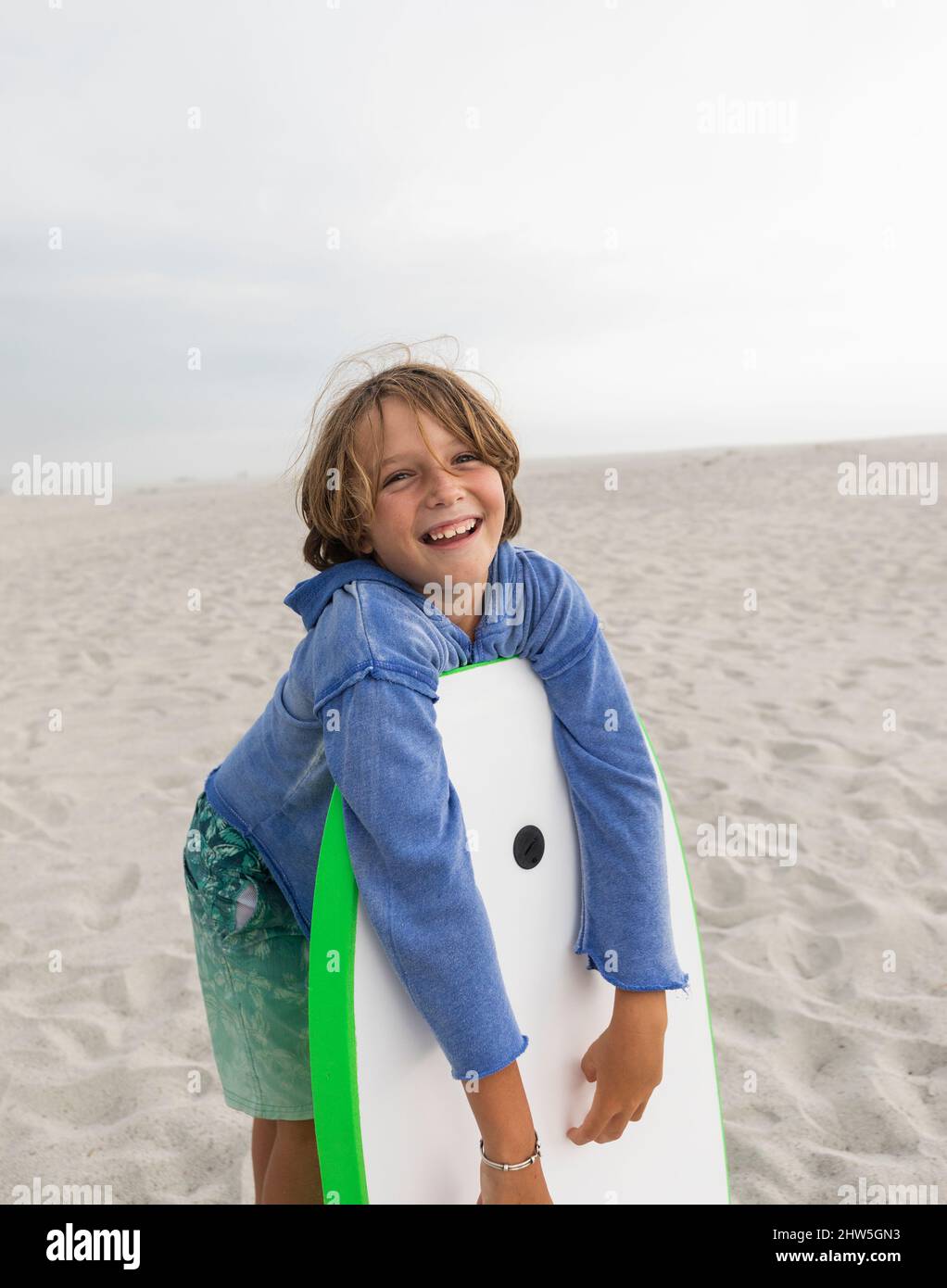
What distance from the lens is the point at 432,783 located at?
1098 millimetres

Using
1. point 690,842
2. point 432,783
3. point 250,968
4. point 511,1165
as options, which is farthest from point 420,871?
point 690,842

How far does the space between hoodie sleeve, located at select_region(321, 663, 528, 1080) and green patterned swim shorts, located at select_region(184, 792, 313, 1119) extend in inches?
12.2

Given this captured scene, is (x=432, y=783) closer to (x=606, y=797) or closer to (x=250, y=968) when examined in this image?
(x=606, y=797)

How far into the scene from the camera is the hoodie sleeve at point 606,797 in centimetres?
134

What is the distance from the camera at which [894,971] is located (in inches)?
103

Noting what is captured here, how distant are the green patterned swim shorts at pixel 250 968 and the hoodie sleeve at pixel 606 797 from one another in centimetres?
38

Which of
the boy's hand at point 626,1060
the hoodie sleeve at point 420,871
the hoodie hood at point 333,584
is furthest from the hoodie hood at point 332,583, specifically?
the boy's hand at point 626,1060

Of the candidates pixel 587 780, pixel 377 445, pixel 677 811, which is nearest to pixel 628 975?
pixel 587 780

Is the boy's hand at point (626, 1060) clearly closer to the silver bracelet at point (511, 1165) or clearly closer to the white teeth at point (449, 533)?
the silver bracelet at point (511, 1165)

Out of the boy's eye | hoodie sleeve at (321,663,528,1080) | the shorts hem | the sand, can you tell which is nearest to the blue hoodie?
hoodie sleeve at (321,663,528,1080)

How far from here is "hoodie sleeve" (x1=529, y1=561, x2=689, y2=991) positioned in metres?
1.34
